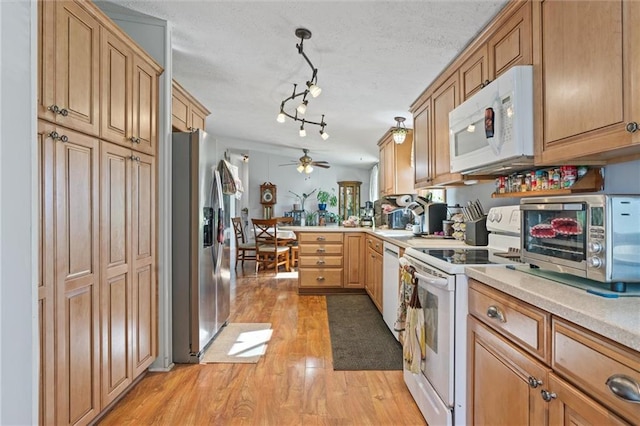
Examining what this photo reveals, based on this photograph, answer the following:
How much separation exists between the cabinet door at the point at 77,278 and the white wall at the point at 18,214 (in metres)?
0.88

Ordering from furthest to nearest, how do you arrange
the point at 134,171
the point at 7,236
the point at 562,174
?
the point at 134,171 < the point at 562,174 < the point at 7,236

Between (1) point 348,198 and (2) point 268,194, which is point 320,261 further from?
(1) point 348,198

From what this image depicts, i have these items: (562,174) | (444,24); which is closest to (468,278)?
(562,174)

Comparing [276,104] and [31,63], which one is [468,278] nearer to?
[31,63]

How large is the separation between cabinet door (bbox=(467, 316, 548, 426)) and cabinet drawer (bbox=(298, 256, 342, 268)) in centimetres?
283

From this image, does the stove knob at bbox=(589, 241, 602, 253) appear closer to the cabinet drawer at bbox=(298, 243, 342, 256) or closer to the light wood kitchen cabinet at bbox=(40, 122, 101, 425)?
the light wood kitchen cabinet at bbox=(40, 122, 101, 425)

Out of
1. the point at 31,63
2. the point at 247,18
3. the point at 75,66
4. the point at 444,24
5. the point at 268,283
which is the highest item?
the point at 247,18

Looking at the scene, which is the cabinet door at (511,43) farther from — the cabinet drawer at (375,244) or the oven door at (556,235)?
the cabinet drawer at (375,244)

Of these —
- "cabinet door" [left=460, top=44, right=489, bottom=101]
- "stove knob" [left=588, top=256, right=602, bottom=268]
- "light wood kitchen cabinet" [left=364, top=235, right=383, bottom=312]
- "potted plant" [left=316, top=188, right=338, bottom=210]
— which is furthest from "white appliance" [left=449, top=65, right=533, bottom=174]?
"potted plant" [left=316, top=188, right=338, bottom=210]

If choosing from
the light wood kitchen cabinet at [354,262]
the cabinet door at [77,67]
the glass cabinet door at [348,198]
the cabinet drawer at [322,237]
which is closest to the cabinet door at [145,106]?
the cabinet door at [77,67]

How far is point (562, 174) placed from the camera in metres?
1.59

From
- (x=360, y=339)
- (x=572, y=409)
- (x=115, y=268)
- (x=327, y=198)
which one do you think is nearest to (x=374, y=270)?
(x=360, y=339)

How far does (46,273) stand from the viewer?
129 centimetres

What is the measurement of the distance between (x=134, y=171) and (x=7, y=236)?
1.49m
